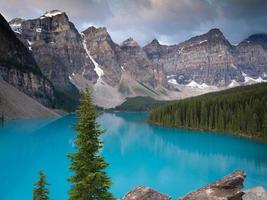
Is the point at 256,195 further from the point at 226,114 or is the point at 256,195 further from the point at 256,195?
the point at 226,114

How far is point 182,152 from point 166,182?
33701mm

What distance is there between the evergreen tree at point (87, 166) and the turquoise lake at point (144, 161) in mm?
21578

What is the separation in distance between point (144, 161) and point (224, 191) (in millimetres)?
54023

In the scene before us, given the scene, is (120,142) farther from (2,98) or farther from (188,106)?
(2,98)

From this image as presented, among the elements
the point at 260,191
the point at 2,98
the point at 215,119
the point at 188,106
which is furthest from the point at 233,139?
the point at 2,98

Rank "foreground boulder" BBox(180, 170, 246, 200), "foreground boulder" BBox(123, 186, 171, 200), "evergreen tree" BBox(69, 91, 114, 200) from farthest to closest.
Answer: "evergreen tree" BBox(69, 91, 114, 200)
"foreground boulder" BBox(123, 186, 171, 200)
"foreground boulder" BBox(180, 170, 246, 200)

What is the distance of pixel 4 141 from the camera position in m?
94.8

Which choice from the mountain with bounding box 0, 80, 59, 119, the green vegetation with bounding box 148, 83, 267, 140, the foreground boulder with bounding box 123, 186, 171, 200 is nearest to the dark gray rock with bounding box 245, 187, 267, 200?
the foreground boulder with bounding box 123, 186, 171, 200

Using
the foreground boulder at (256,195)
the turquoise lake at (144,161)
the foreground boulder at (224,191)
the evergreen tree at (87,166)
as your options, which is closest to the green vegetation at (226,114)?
the turquoise lake at (144,161)

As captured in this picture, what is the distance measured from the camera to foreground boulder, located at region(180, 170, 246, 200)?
60.4 feet

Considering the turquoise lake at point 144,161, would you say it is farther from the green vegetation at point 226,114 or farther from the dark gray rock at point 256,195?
Answer: the dark gray rock at point 256,195

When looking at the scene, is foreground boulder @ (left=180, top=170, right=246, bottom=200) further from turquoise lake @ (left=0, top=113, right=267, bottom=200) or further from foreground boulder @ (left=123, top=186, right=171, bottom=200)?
turquoise lake @ (left=0, top=113, right=267, bottom=200)

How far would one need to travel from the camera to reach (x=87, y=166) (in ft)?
69.7

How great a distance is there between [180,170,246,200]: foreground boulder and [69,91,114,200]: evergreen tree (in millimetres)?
4887
